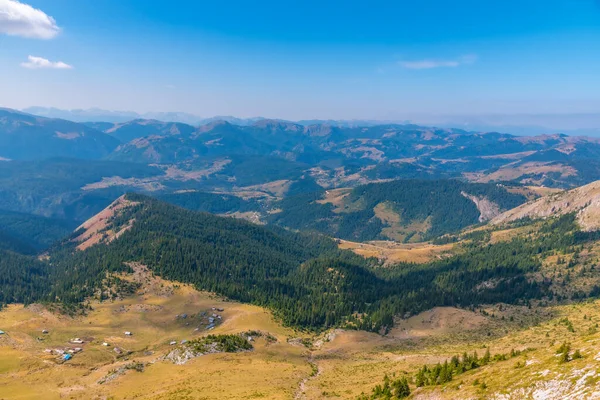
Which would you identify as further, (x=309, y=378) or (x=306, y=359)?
(x=306, y=359)

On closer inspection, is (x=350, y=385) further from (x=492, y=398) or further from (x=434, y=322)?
(x=434, y=322)

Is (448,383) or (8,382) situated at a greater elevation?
(448,383)

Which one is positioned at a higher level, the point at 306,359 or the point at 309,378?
the point at 309,378

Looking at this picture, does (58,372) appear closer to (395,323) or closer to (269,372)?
(269,372)

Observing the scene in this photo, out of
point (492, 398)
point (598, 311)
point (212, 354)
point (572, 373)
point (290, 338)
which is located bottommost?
point (290, 338)

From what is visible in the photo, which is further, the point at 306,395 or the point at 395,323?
the point at 395,323

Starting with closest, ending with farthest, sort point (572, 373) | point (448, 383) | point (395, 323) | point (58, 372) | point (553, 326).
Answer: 1. point (572, 373)
2. point (448, 383)
3. point (58, 372)
4. point (553, 326)
5. point (395, 323)

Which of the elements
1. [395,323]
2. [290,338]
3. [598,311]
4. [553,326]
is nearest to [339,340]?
[290,338]

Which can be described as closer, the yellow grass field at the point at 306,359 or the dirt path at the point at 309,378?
the yellow grass field at the point at 306,359

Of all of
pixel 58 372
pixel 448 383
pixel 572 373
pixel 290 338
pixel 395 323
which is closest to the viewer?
pixel 572 373

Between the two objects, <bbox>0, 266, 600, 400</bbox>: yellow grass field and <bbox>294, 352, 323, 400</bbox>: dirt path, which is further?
<bbox>294, 352, 323, 400</bbox>: dirt path
